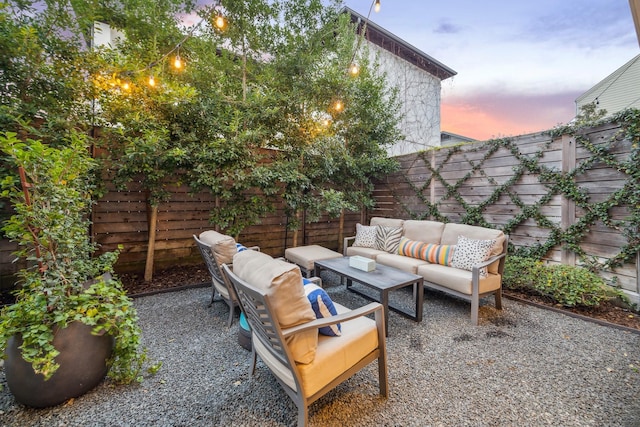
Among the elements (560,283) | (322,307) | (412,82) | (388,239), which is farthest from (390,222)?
(412,82)

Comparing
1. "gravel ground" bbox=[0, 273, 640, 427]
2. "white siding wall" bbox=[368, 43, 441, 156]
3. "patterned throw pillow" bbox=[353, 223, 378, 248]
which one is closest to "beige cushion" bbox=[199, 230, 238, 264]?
"gravel ground" bbox=[0, 273, 640, 427]

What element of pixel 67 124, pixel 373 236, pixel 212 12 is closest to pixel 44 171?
pixel 67 124

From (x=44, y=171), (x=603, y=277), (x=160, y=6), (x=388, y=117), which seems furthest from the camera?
(x=388, y=117)

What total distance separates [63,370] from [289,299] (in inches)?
59.0

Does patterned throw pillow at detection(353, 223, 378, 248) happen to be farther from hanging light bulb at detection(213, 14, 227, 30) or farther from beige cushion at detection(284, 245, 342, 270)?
hanging light bulb at detection(213, 14, 227, 30)

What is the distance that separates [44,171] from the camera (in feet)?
5.27

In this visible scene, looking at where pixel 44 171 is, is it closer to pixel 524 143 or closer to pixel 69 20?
pixel 69 20

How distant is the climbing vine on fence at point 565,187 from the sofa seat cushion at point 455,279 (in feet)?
3.96

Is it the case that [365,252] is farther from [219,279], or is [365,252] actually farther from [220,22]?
[220,22]

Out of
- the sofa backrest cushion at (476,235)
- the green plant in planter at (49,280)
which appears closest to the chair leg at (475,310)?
the sofa backrest cushion at (476,235)

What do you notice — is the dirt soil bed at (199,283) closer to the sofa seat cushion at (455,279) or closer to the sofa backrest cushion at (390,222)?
the sofa seat cushion at (455,279)

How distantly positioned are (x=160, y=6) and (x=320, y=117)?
281cm

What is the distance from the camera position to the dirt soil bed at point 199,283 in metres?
2.73

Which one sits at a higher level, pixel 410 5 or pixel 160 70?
pixel 410 5
